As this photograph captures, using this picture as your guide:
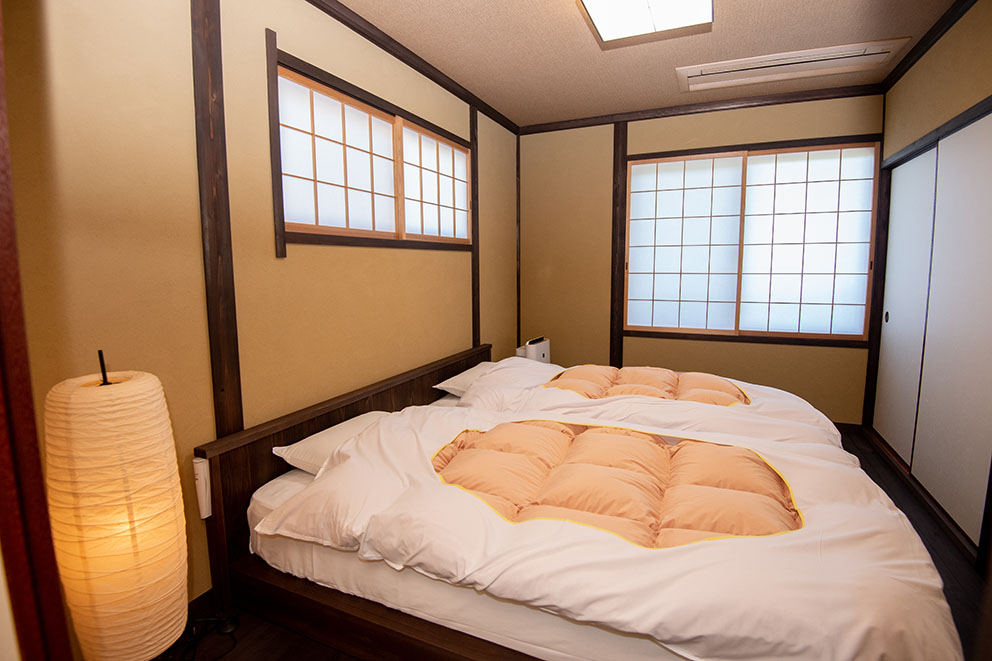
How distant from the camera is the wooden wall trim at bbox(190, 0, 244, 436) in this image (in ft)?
6.19

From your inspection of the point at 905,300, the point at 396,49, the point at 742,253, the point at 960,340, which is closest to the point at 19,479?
the point at 396,49

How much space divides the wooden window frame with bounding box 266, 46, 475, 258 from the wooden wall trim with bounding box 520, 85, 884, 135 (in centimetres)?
132

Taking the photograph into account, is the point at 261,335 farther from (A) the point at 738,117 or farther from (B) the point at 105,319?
(A) the point at 738,117

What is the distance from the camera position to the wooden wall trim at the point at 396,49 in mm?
2523

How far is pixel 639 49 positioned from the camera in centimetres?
321

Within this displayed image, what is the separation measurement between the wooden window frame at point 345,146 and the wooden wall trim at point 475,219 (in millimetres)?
171

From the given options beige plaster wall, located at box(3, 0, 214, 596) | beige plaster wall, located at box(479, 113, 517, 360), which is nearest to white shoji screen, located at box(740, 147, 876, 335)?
beige plaster wall, located at box(479, 113, 517, 360)

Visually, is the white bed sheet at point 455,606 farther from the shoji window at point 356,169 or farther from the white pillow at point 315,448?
the shoji window at point 356,169

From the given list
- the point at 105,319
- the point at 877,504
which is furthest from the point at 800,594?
the point at 105,319

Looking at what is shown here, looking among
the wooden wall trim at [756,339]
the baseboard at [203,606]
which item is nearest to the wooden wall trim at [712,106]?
the wooden wall trim at [756,339]

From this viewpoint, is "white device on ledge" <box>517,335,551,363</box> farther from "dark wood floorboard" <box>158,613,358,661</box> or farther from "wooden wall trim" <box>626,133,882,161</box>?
"dark wood floorboard" <box>158,613,358,661</box>

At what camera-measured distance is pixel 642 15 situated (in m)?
2.76

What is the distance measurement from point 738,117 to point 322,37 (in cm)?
338

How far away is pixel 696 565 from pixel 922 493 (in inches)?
97.7
